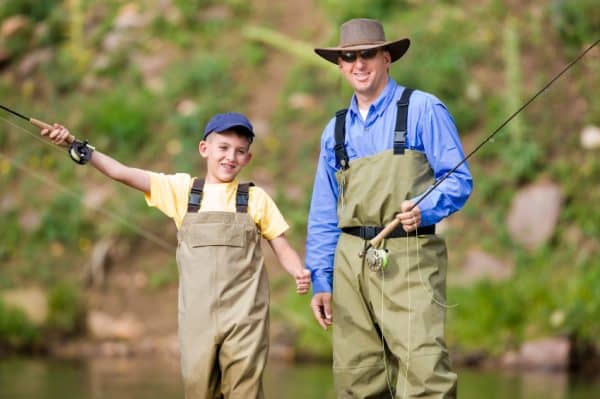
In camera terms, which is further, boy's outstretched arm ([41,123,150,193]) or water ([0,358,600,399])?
water ([0,358,600,399])

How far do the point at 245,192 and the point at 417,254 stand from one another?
25.5 inches

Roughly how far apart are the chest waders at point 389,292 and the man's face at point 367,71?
0.36 feet

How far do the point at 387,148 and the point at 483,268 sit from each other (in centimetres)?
525

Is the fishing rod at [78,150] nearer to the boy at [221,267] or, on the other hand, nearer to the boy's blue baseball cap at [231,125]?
the boy at [221,267]

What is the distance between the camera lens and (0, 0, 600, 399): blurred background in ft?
29.6

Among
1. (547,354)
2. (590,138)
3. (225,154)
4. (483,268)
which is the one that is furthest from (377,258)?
(590,138)

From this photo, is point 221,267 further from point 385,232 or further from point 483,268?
point 483,268

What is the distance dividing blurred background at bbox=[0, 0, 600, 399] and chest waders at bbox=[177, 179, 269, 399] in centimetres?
324

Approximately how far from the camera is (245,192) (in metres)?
4.78

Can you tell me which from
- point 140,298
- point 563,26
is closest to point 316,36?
point 563,26

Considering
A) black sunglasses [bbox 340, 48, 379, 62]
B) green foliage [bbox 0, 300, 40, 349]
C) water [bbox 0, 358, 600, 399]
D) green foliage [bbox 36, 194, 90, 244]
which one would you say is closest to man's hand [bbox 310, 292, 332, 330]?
black sunglasses [bbox 340, 48, 379, 62]

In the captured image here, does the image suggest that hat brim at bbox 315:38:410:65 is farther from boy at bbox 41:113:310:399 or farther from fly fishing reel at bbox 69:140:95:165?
fly fishing reel at bbox 69:140:95:165

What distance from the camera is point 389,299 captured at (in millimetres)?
4734

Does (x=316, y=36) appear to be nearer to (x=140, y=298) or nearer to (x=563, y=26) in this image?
(x=563, y=26)
